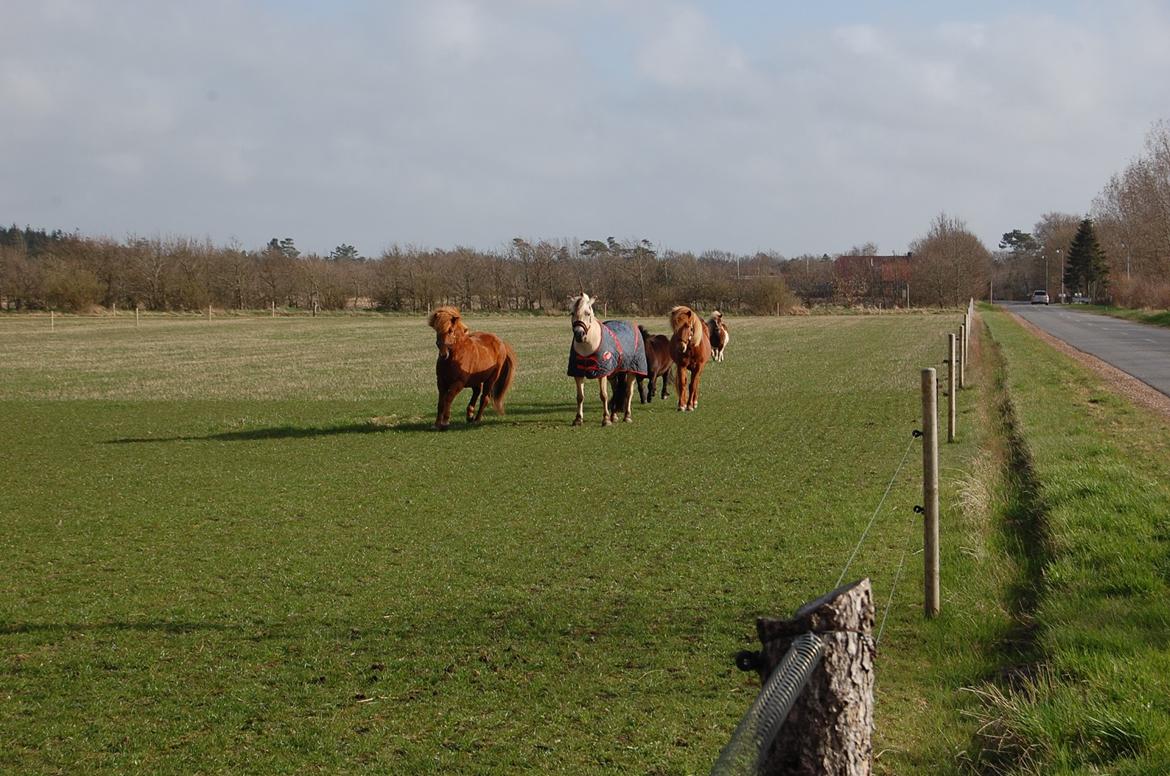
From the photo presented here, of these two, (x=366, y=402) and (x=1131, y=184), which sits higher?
(x=1131, y=184)

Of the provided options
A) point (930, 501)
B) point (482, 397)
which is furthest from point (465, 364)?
point (930, 501)

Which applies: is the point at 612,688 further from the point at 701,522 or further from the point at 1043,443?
the point at 1043,443

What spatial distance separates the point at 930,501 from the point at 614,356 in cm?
995

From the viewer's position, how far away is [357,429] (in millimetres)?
15812

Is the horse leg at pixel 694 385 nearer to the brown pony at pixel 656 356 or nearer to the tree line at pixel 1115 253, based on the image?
the brown pony at pixel 656 356

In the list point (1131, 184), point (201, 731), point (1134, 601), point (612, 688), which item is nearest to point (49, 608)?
point (201, 731)

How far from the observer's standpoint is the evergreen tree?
93812 millimetres

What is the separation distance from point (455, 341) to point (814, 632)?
501 inches

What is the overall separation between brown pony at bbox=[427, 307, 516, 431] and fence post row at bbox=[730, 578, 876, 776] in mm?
12329

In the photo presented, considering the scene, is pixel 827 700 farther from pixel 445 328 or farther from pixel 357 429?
pixel 357 429

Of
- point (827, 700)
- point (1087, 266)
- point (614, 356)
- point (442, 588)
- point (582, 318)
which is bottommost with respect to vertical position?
point (442, 588)

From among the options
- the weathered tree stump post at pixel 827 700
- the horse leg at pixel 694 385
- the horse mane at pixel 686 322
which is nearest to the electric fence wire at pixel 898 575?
the weathered tree stump post at pixel 827 700

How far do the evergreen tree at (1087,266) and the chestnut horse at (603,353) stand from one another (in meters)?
83.5

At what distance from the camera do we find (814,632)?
2686 millimetres
